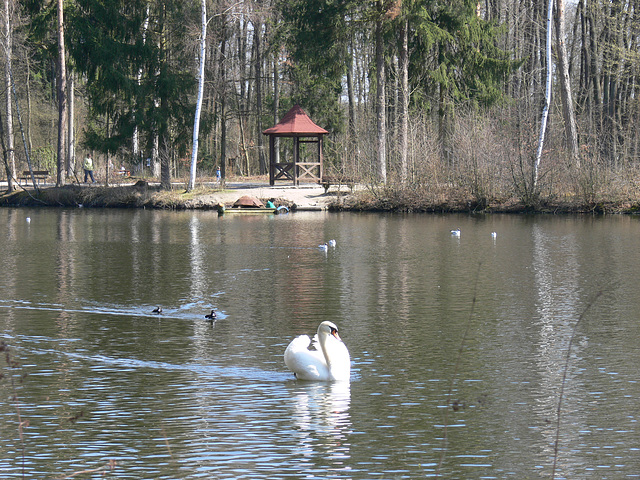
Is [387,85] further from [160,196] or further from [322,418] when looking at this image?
[322,418]

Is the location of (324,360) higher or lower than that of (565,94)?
lower

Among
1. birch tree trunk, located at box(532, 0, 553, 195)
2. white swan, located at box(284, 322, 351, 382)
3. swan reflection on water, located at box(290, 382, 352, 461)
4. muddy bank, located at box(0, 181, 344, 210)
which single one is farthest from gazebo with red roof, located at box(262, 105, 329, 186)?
swan reflection on water, located at box(290, 382, 352, 461)

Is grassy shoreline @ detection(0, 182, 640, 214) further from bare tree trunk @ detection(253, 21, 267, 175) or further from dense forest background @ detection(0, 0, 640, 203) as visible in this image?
bare tree trunk @ detection(253, 21, 267, 175)

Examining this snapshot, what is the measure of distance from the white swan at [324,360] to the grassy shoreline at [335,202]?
28491 millimetres

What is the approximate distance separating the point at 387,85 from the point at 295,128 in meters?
5.50

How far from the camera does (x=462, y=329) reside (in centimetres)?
1362

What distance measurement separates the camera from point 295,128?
4491 cm

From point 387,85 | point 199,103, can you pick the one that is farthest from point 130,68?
point 387,85

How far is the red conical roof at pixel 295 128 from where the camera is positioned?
147ft

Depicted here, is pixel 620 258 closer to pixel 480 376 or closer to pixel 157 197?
pixel 480 376

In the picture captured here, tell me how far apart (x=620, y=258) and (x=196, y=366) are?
13894 mm

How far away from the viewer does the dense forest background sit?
124 ft

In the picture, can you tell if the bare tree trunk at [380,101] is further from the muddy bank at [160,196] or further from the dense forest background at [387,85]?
the muddy bank at [160,196]

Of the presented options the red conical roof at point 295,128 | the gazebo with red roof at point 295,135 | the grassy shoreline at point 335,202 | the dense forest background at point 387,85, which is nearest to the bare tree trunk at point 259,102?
the dense forest background at point 387,85
